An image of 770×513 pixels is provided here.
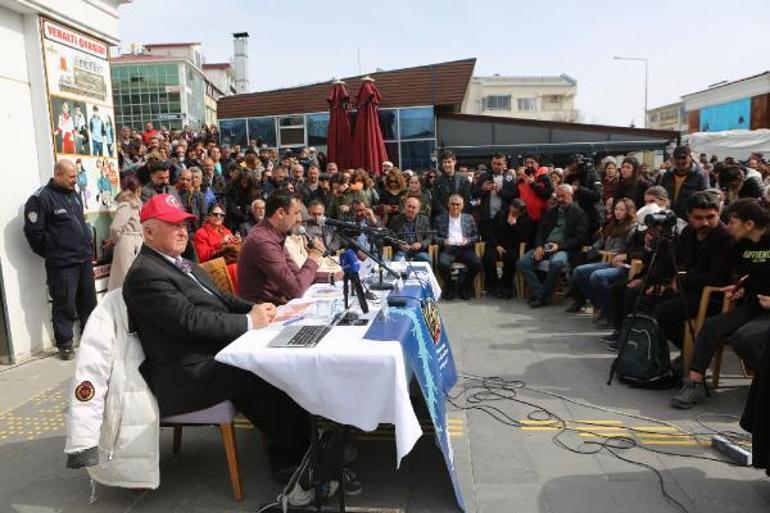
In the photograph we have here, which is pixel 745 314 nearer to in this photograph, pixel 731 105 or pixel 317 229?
pixel 317 229

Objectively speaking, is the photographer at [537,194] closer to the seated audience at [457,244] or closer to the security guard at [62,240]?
the seated audience at [457,244]

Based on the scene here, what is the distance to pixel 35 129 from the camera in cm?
537

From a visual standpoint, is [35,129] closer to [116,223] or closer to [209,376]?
[116,223]

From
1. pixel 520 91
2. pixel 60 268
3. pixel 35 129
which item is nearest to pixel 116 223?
pixel 60 268

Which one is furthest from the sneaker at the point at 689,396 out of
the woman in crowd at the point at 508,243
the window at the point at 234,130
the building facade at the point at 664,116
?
the building facade at the point at 664,116

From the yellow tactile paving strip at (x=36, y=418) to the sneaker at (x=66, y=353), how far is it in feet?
2.72

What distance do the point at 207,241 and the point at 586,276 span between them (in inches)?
164

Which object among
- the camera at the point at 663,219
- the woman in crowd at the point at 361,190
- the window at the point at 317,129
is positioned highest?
the window at the point at 317,129

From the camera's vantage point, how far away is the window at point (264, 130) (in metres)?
16.4

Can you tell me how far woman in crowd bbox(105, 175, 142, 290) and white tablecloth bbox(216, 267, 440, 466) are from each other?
10.8ft

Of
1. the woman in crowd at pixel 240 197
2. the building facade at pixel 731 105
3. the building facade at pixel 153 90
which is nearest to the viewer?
the woman in crowd at pixel 240 197

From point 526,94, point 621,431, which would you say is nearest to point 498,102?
point 526,94

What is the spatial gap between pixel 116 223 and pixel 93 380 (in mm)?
3332

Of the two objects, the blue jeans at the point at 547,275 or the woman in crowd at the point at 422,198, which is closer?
the blue jeans at the point at 547,275
